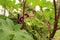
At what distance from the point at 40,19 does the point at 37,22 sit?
0.11 metres

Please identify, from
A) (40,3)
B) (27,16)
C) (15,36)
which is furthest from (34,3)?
(15,36)

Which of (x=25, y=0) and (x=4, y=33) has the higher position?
(x=25, y=0)

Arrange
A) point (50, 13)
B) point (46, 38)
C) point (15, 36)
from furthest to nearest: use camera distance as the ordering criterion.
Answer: point (50, 13), point (46, 38), point (15, 36)

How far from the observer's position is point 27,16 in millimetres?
948

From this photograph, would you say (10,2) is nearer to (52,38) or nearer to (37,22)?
(37,22)

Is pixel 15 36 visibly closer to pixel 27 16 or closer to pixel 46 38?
pixel 46 38

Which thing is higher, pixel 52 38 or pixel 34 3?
pixel 34 3

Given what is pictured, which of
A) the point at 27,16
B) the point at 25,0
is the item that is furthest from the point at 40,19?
the point at 25,0

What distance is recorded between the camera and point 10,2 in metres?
0.90

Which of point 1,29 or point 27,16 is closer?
point 1,29

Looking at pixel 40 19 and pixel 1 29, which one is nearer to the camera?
pixel 1 29

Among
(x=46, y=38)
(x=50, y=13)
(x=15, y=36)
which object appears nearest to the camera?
(x=15, y=36)

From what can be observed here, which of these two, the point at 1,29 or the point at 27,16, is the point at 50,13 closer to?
the point at 27,16

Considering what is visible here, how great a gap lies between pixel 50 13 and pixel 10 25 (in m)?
0.26
